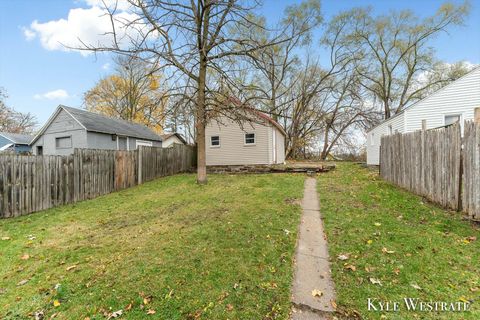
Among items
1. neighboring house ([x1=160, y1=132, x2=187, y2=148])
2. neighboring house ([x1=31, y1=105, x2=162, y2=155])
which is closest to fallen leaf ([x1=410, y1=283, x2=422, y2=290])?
neighboring house ([x1=31, y1=105, x2=162, y2=155])

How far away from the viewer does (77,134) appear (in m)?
15.5

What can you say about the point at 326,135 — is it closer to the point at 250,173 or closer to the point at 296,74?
the point at 296,74

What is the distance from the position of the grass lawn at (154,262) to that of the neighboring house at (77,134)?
10.7 meters

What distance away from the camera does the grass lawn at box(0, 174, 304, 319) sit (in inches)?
96.3

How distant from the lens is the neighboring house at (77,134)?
15.4 m

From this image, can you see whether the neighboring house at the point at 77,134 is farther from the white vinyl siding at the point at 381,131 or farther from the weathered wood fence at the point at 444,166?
the white vinyl siding at the point at 381,131

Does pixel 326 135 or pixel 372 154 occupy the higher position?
pixel 326 135

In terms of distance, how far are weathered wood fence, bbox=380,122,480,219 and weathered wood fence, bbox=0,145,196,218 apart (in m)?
10.7

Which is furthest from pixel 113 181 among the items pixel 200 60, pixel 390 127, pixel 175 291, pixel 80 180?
pixel 390 127

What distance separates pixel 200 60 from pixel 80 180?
6.34 m

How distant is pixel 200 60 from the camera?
30.5ft

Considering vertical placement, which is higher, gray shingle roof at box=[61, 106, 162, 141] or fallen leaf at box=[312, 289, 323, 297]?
gray shingle roof at box=[61, 106, 162, 141]

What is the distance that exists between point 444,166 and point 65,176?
35.2 ft

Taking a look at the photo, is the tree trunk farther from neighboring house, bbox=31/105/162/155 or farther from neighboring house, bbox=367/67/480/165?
neighboring house, bbox=367/67/480/165
